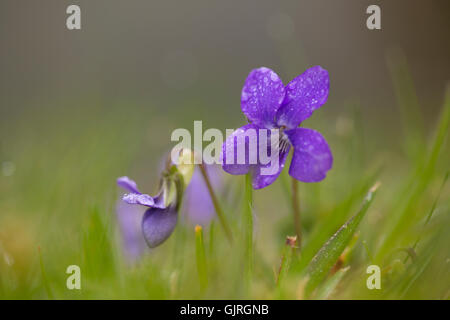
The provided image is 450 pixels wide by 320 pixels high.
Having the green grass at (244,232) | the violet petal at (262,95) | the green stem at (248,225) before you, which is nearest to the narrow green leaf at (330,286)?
the green grass at (244,232)

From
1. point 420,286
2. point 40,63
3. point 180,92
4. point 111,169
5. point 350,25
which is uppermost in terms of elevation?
point 350,25

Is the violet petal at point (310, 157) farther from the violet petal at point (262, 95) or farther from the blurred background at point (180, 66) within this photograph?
the blurred background at point (180, 66)

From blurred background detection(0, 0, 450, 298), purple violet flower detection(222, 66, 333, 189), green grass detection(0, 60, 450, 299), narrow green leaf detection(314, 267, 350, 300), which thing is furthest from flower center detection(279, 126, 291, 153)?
blurred background detection(0, 0, 450, 298)

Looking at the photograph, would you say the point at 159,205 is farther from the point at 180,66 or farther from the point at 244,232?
the point at 180,66

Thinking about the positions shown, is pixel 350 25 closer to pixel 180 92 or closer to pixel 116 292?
pixel 180 92

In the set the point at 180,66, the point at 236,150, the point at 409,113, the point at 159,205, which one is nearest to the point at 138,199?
the point at 159,205

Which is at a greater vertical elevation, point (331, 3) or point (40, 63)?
point (331, 3)
